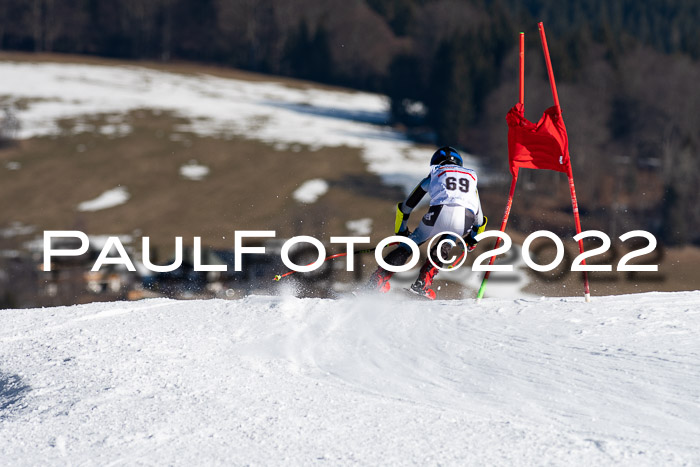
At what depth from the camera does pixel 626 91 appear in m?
61.7

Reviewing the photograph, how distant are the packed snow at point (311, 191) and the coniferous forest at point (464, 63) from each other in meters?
10.6

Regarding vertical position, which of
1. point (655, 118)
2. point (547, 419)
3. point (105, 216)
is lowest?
point (105, 216)

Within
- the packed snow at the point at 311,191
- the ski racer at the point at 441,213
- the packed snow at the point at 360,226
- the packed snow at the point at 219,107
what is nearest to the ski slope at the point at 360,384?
the ski racer at the point at 441,213

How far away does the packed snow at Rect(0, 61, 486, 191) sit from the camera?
61.6m

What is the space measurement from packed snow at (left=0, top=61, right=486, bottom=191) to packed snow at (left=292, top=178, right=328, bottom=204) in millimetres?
4345

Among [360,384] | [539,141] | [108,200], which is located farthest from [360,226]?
[360,384]

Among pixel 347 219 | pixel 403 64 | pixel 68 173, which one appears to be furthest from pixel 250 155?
pixel 403 64

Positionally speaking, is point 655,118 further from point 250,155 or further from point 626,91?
point 250,155

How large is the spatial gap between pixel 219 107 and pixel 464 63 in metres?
22.0

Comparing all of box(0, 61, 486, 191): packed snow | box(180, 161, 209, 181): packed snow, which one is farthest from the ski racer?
box(180, 161, 209, 181): packed snow

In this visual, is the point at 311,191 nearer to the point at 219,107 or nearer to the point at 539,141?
the point at 219,107

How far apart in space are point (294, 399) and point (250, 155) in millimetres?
53739

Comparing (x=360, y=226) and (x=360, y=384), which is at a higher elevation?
(x=360, y=384)

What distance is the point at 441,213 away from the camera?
350 inches
